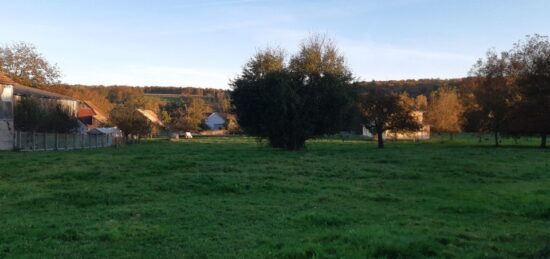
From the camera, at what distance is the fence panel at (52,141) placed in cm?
4716

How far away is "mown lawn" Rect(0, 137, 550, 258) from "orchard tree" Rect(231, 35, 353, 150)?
19194mm

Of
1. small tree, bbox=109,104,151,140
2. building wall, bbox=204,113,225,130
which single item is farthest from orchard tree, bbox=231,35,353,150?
building wall, bbox=204,113,225,130

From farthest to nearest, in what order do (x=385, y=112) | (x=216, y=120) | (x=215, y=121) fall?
(x=216, y=120), (x=215, y=121), (x=385, y=112)

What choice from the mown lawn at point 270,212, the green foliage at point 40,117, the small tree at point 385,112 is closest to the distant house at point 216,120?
the green foliage at point 40,117

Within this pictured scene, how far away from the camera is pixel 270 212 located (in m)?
13.6

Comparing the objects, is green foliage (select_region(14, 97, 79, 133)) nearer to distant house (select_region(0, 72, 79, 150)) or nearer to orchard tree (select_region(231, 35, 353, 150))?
distant house (select_region(0, 72, 79, 150))

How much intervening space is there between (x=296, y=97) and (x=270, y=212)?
3006 centimetres

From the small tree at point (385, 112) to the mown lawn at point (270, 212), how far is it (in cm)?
3050

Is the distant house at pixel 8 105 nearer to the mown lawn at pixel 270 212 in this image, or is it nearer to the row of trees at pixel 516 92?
the mown lawn at pixel 270 212

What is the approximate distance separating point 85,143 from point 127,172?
127 ft

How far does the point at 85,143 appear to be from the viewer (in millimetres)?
57719

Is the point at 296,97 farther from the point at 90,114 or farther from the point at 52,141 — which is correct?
the point at 90,114

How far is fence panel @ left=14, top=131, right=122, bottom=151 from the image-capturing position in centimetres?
4716

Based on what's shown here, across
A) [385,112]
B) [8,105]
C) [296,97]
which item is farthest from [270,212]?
[8,105]
